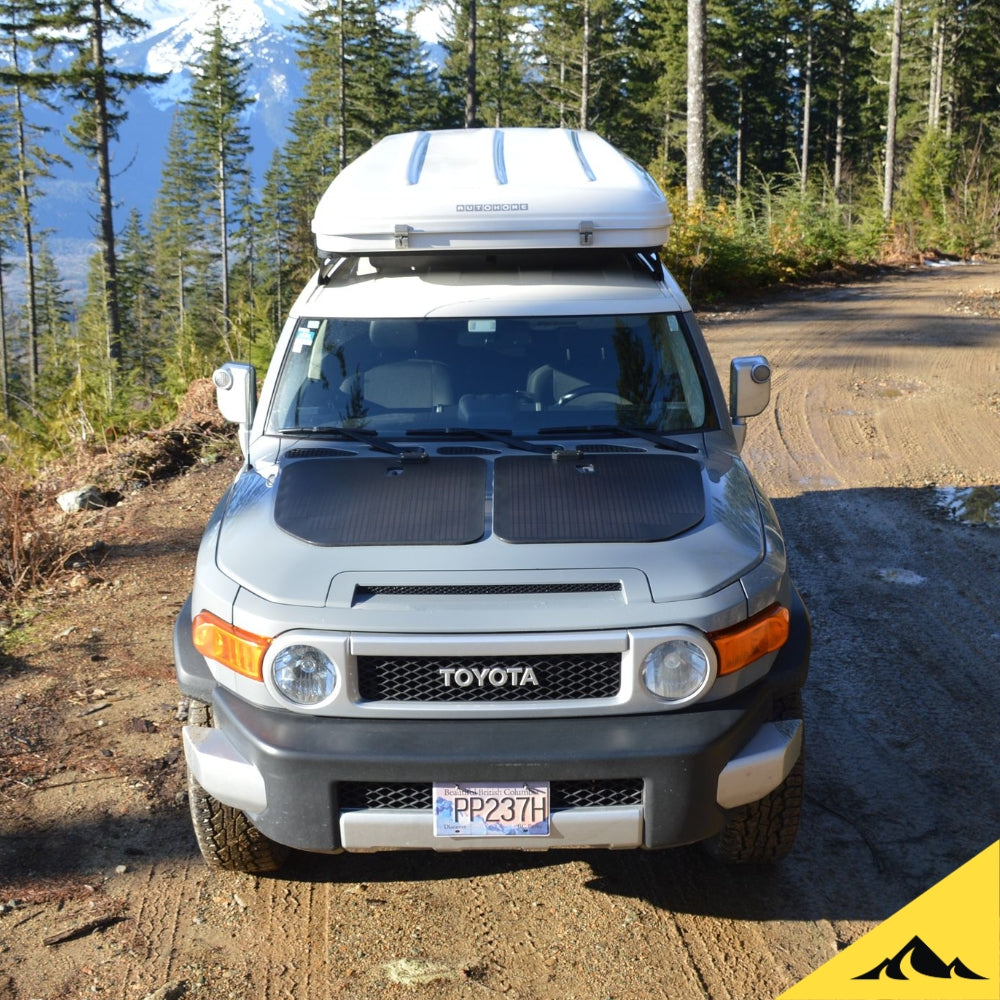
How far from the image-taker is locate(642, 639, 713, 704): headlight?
→ 10.8 ft

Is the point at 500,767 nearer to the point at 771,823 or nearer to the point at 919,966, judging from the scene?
the point at 771,823

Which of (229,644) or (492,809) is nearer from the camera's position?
(492,809)

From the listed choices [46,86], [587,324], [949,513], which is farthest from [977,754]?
[46,86]

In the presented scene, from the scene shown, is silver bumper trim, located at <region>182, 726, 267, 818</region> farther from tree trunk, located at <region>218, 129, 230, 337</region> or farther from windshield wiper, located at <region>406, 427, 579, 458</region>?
tree trunk, located at <region>218, 129, 230, 337</region>

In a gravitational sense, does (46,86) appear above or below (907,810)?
above

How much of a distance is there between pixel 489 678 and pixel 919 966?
147 centimetres

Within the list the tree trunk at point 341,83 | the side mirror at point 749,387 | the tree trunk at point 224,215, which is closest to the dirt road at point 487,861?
the side mirror at point 749,387

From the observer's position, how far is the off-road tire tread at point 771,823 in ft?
11.9

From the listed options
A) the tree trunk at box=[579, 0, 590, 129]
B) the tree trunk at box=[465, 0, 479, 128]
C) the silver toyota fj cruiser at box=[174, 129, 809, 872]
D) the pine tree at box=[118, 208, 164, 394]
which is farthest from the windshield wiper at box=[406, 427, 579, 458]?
the pine tree at box=[118, 208, 164, 394]

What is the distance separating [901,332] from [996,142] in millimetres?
36539

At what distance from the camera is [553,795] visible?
3295mm

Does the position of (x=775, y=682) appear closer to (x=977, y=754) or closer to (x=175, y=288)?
(x=977, y=754)

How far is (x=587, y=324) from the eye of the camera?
470 centimetres

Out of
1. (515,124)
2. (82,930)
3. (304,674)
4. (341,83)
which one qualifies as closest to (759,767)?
(304,674)
